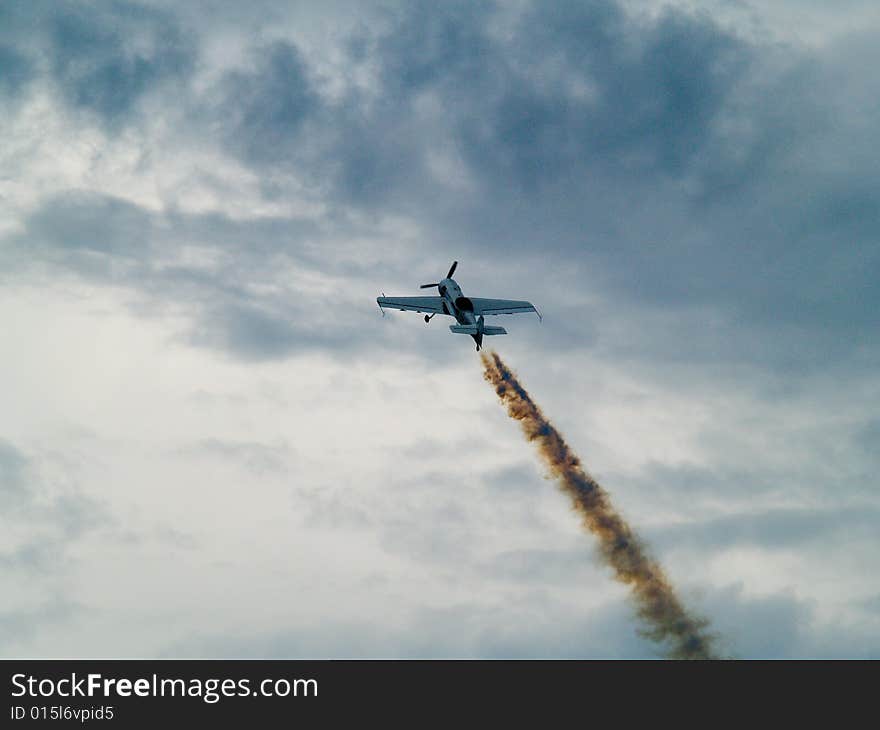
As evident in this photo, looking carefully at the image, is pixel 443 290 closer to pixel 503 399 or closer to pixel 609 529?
pixel 503 399

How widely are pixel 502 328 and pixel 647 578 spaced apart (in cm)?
5814

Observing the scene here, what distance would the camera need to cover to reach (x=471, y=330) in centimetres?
18100

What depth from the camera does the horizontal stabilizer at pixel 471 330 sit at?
17975cm

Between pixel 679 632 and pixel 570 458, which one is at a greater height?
pixel 570 458

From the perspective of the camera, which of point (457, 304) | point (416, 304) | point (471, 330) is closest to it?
point (471, 330)

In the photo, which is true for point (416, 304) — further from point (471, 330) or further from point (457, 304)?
point (471, 330)

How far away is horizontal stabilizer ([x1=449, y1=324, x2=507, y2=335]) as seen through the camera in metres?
180

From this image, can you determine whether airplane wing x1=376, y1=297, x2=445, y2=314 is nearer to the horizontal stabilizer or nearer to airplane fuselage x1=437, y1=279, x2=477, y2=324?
airplane fuselage x1=437, y1=279, x2=477, y2=324

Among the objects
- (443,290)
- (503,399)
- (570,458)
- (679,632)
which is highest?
(443,290)

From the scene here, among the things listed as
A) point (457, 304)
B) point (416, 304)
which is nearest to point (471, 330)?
point (457, 304)

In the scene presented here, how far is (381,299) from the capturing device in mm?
197375

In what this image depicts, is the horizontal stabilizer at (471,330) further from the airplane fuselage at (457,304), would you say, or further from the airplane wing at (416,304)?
the airplane wing at (416,304)

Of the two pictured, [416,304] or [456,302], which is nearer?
[456,302]

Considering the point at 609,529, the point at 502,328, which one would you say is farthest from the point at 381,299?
the point at 609,529
